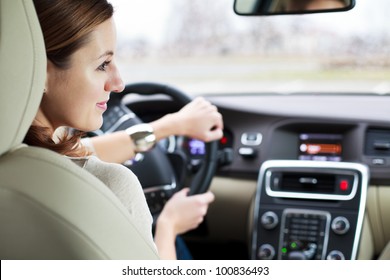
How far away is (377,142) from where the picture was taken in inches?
98.0

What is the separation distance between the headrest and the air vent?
1719 millimetres

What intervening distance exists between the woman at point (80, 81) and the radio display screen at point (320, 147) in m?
1.51

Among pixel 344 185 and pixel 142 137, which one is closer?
pixel 142 137

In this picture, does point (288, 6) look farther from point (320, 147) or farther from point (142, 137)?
point (320, 147)

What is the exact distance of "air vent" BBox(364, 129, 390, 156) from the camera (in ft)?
8.12

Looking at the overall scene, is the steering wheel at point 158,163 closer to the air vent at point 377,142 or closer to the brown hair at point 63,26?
the air vent at point 377,142

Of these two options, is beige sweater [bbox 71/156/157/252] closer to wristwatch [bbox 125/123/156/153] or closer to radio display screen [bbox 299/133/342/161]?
wristwatch [bbox 125/123/156/153]

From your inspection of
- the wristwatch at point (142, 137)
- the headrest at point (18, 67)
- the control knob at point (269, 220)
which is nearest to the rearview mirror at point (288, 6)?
the wristwatch at point (142, 137)

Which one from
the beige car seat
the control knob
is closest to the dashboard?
the control knob

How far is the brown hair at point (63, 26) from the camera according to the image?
1.04 metres

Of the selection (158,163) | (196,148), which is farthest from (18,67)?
(196,148)

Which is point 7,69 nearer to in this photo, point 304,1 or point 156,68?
point 304,1

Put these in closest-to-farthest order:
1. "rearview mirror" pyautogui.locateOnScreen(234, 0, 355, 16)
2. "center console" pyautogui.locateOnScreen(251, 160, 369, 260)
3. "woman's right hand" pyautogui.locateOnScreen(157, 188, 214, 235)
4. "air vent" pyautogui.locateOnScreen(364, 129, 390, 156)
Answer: "rearview mirror" pyautogui.locateOnScreen(234, 0, 355, 16)
"woman's right hand" pyautogui.locateOnScreen(157, 188, 214, 235)
"center console" pyautogui.locateOnScreen(251, 160, 369, 260)
"air vent" pyautogui.locateOnScreen(364, 129, 390, 156)
